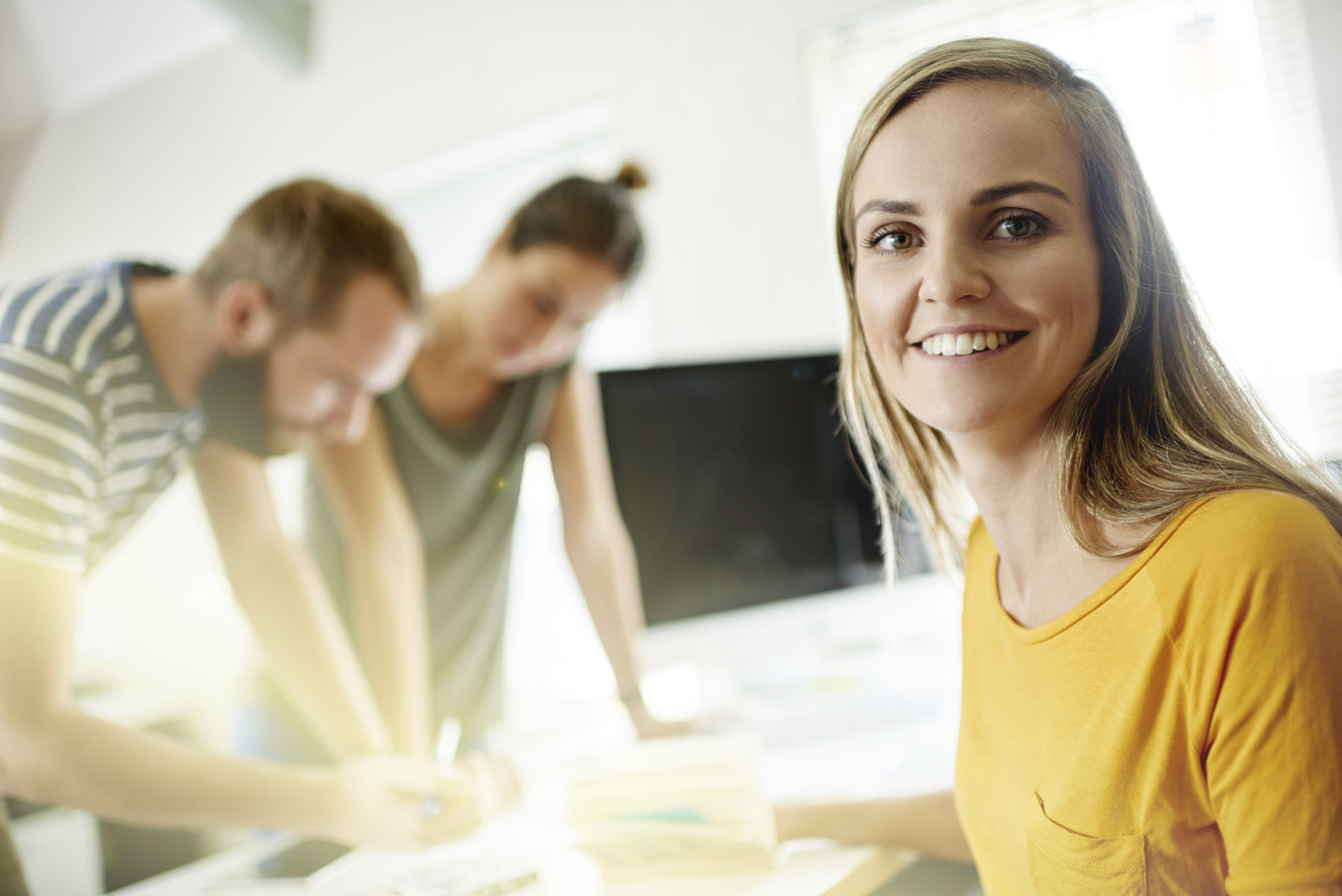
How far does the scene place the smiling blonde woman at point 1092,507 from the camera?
0.42 meters

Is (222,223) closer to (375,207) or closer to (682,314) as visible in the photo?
(375,207)

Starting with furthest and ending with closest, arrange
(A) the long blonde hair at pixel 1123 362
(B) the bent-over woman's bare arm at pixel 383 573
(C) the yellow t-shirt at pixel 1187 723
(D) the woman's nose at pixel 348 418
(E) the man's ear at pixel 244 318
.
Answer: (B) the bent-over woman's bare arm at pixel 383 573, (D) the woman's nose at pixel 348 418, (E) the man's ear at pixel 244 318, (A) the long blonde hair at pixel 1123 362, (C) the yellow t-shirt at pixel 1187 723

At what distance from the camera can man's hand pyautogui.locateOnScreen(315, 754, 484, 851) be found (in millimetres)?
775

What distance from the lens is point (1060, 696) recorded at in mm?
541

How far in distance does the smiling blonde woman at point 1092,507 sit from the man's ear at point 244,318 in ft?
2.18

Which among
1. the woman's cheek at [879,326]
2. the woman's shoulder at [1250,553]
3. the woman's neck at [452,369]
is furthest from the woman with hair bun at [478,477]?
the woman's shoulder at [1250,553]

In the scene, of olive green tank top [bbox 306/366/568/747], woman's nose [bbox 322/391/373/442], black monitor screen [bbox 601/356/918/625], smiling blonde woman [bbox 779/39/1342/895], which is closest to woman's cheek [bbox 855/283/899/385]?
smiling blonde woman [bbox 779/39/1342/895]

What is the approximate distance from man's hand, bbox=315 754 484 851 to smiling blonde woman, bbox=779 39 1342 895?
1.60 feet

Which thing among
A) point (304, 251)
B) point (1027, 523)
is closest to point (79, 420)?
point (304, 251)

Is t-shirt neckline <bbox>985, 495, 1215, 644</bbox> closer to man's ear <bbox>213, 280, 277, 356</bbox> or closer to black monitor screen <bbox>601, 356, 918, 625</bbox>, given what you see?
black monitor screen <bbox>601, 356, 918, 625</bbox>

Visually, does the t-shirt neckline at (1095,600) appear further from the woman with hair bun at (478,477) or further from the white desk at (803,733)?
the woman with hair bun at (478,477)

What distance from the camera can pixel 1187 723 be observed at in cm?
46

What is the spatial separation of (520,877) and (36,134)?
91 cm

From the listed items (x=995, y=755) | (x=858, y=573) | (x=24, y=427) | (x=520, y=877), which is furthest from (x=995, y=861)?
(x=24, y=427)
